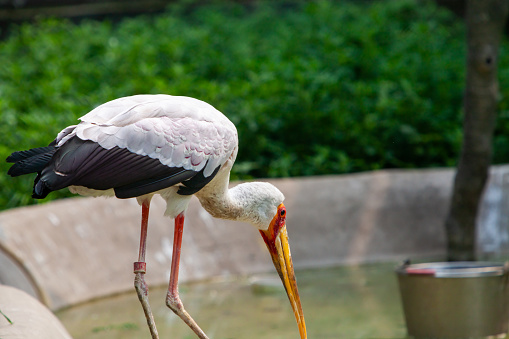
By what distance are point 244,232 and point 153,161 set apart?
3.12 m

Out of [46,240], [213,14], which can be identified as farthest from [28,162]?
[213,14]

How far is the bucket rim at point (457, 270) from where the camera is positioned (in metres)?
3.90

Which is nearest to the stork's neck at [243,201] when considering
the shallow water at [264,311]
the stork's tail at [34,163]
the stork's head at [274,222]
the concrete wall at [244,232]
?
the stork's head at [274,222]

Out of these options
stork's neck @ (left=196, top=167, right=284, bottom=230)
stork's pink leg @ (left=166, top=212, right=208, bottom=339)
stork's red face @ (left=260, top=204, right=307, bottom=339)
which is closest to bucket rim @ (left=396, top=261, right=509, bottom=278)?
stork's red face @ (left=260, top=204, right=307, bottom=339)

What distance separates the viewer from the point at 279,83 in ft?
27.0

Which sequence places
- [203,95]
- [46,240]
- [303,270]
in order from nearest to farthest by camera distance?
[46,240] < [303,270] < [203,95]

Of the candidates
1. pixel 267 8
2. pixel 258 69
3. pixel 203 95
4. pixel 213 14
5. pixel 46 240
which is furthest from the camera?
pixel 267 8

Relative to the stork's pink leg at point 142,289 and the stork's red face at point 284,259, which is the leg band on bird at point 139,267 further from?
the stork's red face at point 284,259

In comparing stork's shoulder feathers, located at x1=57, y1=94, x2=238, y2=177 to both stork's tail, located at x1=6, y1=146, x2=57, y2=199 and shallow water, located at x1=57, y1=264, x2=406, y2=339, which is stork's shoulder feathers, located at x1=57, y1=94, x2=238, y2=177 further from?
shallow water, located at x1=57, y1=264, x2=406, y2=339

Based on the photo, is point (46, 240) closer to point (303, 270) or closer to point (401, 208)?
point (303, 270)

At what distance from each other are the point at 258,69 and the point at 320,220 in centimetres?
310

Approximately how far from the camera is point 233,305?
5.15 metres

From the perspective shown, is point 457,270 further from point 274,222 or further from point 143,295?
point 143,295

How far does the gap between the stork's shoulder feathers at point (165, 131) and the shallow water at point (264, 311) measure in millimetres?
1496
